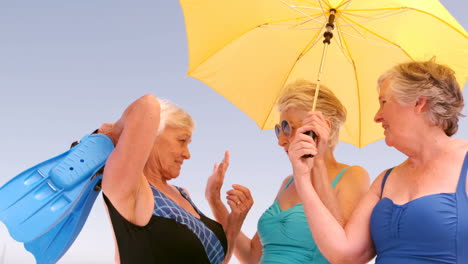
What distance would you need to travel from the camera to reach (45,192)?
2.79 m

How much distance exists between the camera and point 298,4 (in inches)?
153

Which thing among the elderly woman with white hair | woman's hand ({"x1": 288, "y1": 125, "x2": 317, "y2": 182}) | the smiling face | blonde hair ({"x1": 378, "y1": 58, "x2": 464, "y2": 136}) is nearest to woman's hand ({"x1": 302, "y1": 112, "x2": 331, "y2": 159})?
woman's hand ({"x1": 288, "y1": 125, "x2": 317, "y2": 182})

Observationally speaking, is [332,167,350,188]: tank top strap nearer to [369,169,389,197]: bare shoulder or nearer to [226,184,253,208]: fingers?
[369,169,389,197]: bare shoulder

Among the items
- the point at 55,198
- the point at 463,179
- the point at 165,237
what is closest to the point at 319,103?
the point at 463,179

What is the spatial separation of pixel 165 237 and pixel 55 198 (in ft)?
2.29

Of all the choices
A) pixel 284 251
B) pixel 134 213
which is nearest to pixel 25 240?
pixel 134 213

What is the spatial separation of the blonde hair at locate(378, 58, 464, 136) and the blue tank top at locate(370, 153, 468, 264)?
0.88 ft

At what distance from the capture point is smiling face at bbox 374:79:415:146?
9.79 feet

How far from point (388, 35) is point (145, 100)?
196cm

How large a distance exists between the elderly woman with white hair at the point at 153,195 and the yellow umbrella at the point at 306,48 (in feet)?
2.32

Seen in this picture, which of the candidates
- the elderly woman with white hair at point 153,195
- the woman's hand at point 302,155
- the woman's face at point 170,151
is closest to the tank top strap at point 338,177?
the woman's hand at point 302,155

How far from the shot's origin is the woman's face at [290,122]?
375 centimetres

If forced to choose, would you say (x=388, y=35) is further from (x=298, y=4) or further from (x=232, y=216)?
(x=232, y=216)

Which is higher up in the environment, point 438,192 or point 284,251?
point 438,192
